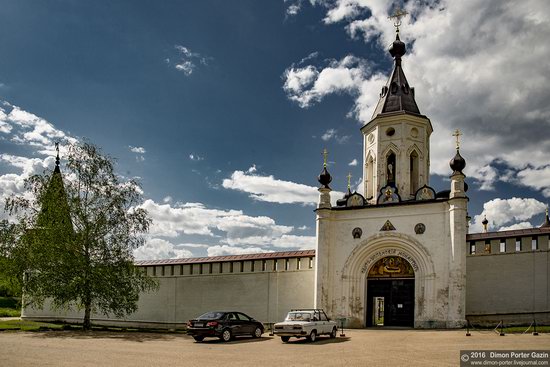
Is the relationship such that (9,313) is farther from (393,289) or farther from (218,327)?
(218,327)

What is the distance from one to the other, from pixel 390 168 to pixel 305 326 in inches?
578

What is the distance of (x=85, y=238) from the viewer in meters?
26.7

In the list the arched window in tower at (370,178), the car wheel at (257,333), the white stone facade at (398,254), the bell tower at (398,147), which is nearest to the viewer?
the car wheel at (257,333)

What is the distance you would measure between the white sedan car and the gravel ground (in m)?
0.32

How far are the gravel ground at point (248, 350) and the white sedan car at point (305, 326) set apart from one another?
32 cm

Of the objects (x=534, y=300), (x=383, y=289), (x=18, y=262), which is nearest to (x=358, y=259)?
(x=383, y=289)

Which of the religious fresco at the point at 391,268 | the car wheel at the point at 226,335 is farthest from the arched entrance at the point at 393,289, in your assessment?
the car wheel at the point at 226,335

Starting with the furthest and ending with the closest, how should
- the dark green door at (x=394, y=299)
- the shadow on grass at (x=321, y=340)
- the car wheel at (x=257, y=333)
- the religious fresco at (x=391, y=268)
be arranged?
the religious fresco at (x=391, y=268)
the dark green door at (x=394, y=299)
the car wheel at (x=257, y=333)
the shadow on grass at (x=321, y=340)

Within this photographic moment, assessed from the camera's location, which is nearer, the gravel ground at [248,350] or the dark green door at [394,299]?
the gravel ground at [248,350]

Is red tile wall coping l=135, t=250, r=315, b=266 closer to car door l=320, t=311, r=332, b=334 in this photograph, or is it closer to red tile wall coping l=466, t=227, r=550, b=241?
red tile wall coping l=466, t=227, r=550, b=241

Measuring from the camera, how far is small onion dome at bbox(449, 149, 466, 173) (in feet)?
90.2

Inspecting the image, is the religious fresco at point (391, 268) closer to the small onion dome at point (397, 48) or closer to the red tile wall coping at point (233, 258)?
the red tile wall coping at point (233, 258)

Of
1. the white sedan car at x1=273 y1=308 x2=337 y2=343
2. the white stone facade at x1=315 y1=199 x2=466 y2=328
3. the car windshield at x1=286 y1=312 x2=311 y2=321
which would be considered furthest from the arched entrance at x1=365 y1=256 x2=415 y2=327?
the car windshield at x1=286 y1=312 x2=311 y2=321

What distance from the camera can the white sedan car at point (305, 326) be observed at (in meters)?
18.9
